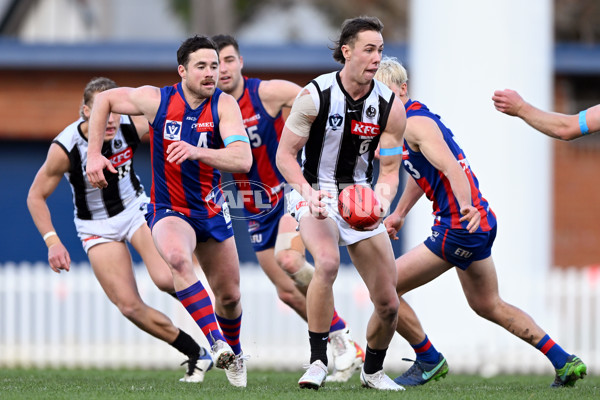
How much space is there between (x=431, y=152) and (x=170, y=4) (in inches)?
1079

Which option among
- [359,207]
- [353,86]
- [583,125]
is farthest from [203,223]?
[583,125]

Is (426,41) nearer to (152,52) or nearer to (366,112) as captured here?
(152,52)

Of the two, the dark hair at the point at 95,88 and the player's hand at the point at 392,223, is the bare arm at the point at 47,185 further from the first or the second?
the player's hand at the point at 392,223

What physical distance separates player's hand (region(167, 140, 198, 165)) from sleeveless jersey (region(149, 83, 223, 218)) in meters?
0.46

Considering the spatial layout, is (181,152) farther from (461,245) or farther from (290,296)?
(290,296)

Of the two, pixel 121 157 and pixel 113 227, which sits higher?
pixel 121 157

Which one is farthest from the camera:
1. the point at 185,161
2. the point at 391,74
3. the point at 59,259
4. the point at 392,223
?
the point at 59,259

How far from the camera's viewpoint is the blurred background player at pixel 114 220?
7.91m

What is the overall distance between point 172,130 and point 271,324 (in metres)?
6.68

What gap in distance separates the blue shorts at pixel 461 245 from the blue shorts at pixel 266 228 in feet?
5.84

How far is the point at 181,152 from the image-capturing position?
648cm

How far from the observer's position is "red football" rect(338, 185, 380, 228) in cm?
650

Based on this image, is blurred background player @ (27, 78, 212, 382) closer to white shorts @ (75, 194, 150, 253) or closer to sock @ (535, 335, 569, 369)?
white shorts @ (75, 194, 150, 253)

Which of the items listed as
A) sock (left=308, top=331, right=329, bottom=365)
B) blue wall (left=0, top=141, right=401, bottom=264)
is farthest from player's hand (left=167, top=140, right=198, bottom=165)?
blue wall (left=0, top=141, right=401, bottom=264)
